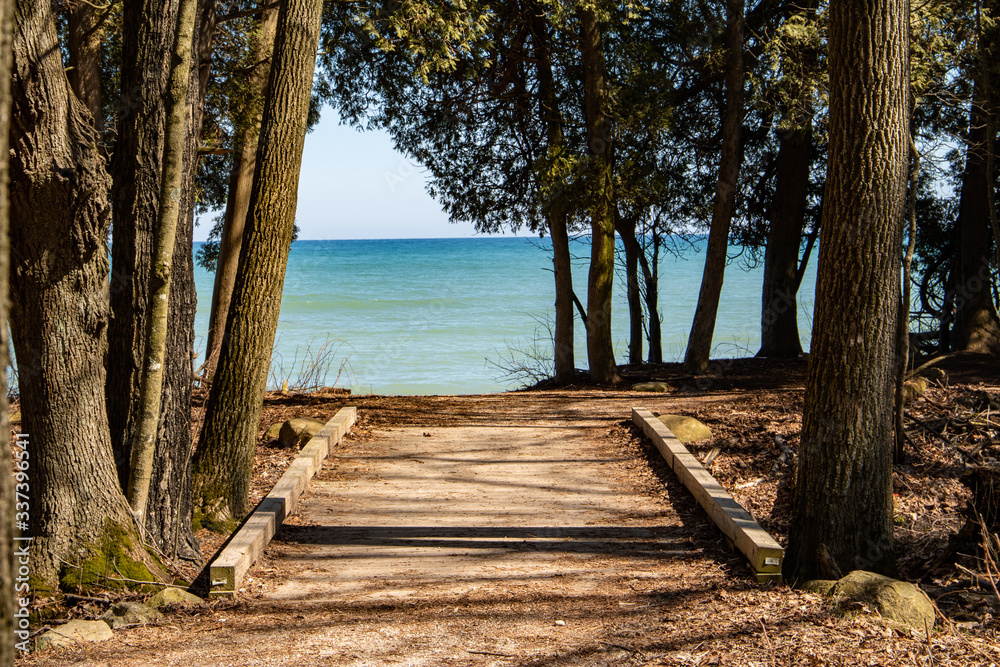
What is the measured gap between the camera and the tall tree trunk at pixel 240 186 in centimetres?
1109

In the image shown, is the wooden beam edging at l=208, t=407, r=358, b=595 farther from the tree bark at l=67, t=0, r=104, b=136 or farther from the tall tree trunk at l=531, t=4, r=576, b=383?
the tall tree trunk at l=531, t=4, r=576, b=383

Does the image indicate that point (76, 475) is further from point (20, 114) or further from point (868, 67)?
point (868, 67)

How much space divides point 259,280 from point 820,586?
429 cm

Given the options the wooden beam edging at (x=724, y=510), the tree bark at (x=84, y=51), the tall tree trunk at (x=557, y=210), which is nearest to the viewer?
the wooden beam edging at (x=724, y=510)

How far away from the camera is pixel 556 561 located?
4.90 m

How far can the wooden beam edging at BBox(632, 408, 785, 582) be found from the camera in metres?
4.50

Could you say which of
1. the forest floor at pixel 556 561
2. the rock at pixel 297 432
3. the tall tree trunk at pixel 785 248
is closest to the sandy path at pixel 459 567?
the forest floor at pixel 556 561

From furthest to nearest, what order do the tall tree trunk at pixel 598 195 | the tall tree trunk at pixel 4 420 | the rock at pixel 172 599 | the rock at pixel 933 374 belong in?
the tall tree trunk at pixel 598 195 < the rock at pixel 933 374 < the rock at pixel 172 599 < the tall tree trunk at pixel 4 420

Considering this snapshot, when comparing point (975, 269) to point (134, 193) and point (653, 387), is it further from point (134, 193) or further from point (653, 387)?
point (134, 193)

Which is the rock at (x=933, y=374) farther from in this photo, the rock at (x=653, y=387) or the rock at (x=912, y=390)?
the rock at (x=653, y=387)

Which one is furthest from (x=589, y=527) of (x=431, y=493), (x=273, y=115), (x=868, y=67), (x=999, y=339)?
(x=999, y=339)

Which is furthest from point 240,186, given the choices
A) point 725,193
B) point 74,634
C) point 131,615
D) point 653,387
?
point 74,634

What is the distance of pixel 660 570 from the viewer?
4754 mm

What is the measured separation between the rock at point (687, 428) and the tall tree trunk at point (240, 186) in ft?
20.4
